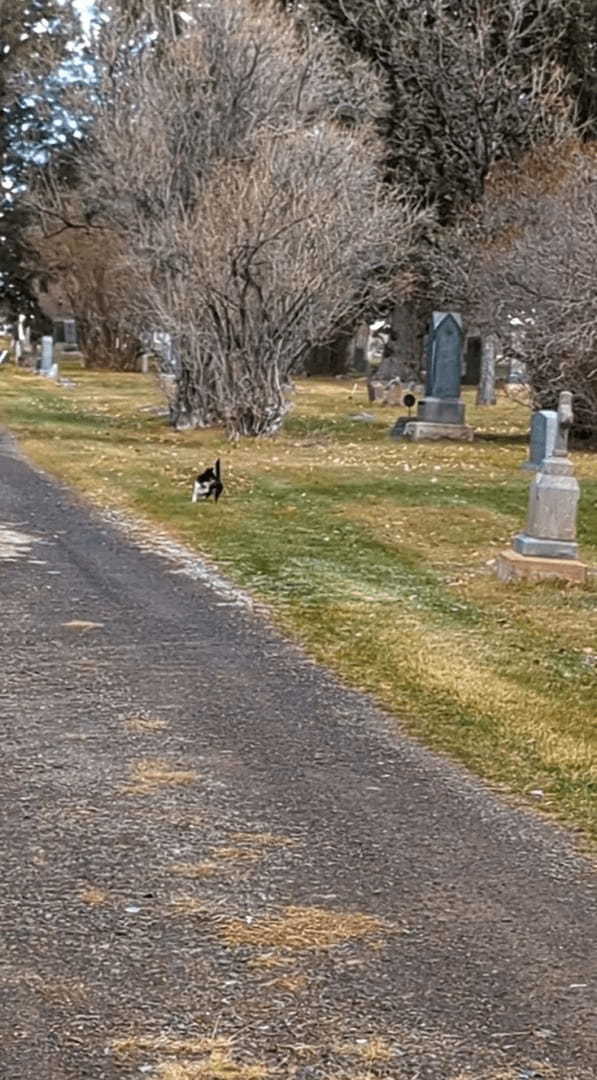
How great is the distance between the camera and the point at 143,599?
387 inches

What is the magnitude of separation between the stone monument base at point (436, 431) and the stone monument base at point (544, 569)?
14257 millimetres

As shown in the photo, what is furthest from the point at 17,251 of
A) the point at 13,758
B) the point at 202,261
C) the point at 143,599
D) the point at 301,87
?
the point at 13,758

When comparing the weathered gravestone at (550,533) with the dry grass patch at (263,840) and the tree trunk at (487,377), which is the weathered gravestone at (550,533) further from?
the tree trunk at (487,377)

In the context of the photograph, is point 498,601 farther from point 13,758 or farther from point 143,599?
point 13,758

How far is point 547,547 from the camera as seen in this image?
439 inches

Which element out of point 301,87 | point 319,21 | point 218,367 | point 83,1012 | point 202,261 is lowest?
point 83,1012

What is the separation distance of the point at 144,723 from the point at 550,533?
5408 mm

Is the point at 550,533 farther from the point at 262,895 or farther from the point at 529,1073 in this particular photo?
the point at 529,1073

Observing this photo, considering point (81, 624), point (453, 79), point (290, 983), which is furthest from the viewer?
point (453, 79)

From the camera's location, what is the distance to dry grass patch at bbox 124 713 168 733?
6.57 m

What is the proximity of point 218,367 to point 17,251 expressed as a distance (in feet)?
100

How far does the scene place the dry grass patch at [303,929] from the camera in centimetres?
426

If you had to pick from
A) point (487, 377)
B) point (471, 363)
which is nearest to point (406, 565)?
point (487, 377)

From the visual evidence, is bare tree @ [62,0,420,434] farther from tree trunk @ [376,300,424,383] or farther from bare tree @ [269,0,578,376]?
tree trunk @ [376,300,424,383]
